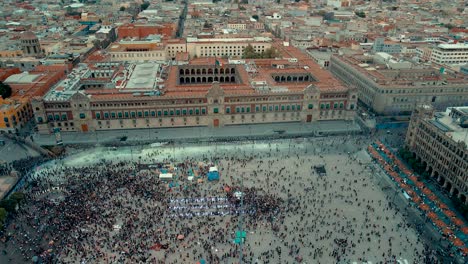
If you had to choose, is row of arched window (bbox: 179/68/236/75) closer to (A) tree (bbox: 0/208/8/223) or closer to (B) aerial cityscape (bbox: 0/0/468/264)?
(B) aerial cityscape (bbox: 0/0/468/264)

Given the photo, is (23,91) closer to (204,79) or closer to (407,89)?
(204,79)

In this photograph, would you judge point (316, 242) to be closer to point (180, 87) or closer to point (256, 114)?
point (256, 114)

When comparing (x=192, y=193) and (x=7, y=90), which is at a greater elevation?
(x=7, y=90)

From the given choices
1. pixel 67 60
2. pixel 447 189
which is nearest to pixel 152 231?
pixel 447 189

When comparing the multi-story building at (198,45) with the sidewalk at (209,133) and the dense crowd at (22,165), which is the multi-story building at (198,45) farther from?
the dense crowd at (22,165)

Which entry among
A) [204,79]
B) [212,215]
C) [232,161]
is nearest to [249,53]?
[204,79]

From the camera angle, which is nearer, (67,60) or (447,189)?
(447,189)
